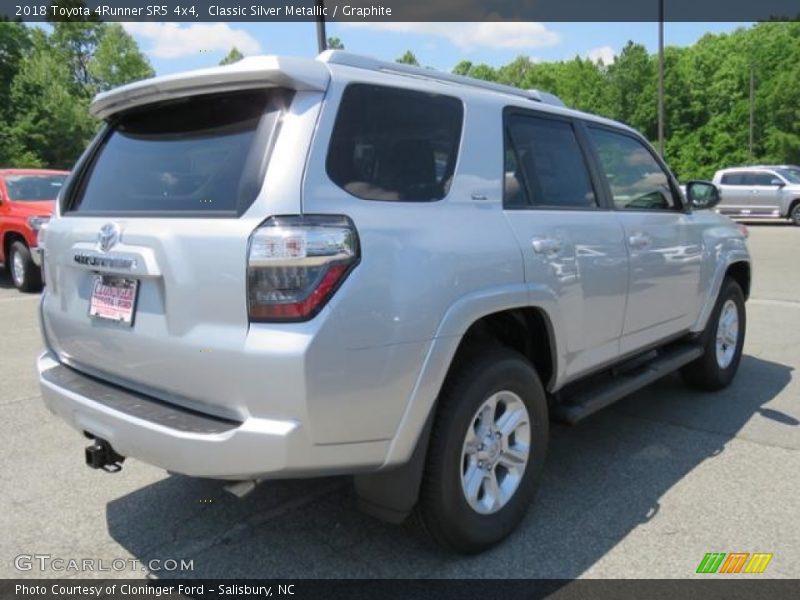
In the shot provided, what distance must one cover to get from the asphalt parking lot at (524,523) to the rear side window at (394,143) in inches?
60.3

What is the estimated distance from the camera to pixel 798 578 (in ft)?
8.87

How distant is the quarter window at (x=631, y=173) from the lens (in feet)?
13.2

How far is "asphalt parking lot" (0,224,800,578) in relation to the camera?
284 centimetres

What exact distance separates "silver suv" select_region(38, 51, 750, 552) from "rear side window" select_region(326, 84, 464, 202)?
10mm

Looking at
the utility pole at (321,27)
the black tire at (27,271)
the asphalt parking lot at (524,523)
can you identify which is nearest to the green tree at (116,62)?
the utility pole at (321,27)

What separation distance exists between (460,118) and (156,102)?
1261 mm

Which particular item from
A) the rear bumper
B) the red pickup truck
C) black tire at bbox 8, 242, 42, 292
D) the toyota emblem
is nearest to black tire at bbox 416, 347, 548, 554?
the rear bumper

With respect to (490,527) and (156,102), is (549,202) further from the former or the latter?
(156,102)

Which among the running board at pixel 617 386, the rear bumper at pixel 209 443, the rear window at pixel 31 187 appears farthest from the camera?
the rear window at pixel 31 187

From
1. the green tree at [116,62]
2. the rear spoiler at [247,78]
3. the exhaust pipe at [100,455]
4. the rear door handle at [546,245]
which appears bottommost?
the exhaust pipe at [100,455]

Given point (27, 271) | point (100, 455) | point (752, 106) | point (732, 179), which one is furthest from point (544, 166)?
point (752, 106)

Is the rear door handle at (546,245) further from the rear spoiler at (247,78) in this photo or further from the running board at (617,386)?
the rear spoiler at (247,78)

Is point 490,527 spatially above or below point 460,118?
below

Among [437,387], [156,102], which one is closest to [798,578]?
[437,387]
